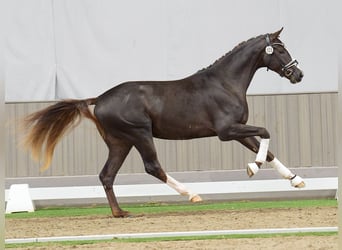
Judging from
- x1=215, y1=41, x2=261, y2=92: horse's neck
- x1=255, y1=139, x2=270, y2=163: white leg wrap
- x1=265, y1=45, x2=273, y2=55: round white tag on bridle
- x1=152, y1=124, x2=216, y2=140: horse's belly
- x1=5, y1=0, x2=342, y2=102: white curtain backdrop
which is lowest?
x1=255, y1=139, x2=270, y2=163: white leg wrap

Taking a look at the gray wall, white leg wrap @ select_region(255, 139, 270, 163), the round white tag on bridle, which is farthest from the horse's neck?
the gray wall

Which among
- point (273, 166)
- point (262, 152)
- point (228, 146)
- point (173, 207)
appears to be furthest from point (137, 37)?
point (262, 152)

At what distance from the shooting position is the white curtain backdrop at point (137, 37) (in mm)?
11227

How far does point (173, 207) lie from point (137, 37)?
2.96m

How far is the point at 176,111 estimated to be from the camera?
7.97 meters

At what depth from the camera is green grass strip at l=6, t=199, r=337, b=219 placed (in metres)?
8.91

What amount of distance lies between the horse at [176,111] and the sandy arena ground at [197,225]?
454 mm

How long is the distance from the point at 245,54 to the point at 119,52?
365 centimetres

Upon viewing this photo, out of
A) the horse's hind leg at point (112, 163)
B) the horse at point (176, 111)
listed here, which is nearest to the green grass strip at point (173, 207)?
the horse's hind leg at point (112, 163)

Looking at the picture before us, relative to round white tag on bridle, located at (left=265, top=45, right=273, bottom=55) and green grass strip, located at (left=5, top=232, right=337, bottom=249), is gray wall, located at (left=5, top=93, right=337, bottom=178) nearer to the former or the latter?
round white tag on bridle, located at (left=265, top=45, right=273, bottom=55)

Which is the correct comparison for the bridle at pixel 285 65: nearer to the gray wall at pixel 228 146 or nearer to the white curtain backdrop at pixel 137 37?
the gray wall at pixel 228 146

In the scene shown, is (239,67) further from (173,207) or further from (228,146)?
(228,146)

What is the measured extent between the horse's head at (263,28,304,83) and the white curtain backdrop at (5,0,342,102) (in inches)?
128

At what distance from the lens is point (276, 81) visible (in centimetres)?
1160
